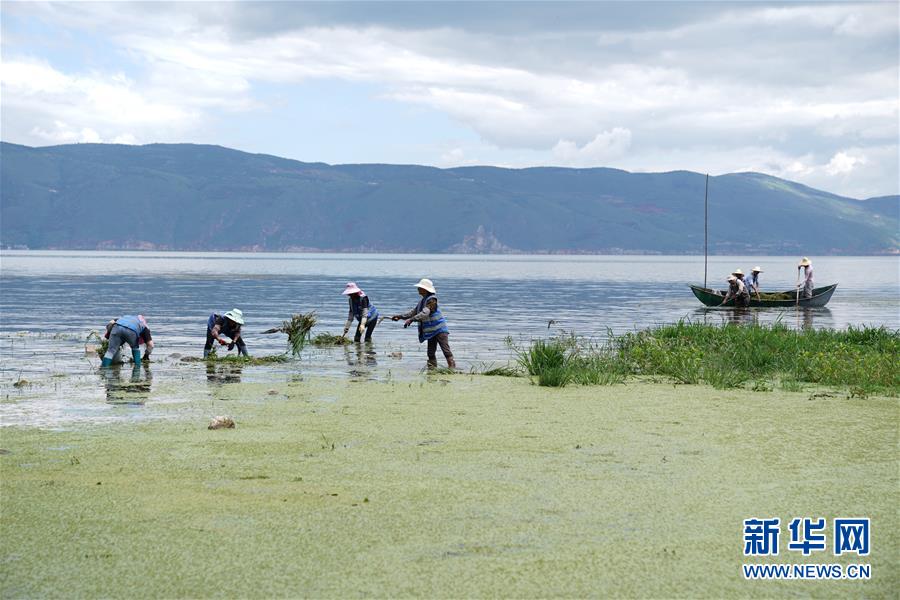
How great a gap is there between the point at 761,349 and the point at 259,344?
1355cm

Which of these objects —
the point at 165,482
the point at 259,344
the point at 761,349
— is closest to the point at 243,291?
the point at 259,344

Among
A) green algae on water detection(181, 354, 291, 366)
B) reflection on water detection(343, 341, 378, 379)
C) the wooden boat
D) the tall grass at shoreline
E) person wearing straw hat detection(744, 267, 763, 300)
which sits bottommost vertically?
reflection on water detection(343, 341, 378, 379)

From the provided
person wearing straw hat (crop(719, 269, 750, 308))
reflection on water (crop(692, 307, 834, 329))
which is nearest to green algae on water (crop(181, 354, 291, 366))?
reflection on water (crop(692, 307, 834, 329))

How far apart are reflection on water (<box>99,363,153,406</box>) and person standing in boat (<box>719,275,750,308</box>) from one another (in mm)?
30217

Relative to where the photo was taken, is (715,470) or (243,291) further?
(243,291)

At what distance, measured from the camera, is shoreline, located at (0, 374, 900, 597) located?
5582 millimetres

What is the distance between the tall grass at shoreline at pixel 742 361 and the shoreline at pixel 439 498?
96.9 inches

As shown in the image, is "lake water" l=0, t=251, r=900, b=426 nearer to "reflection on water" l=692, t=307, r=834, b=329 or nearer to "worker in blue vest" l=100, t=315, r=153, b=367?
"reflection on water" l=692, t=307, r=834, b=329

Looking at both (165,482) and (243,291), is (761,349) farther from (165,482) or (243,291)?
(243,291)

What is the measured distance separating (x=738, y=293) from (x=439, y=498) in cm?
3717

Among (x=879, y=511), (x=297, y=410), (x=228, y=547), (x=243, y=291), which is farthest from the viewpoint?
(x=243, y=291)

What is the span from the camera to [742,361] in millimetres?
16938

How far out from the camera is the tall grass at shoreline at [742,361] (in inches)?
581

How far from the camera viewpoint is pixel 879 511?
6.92 metres
